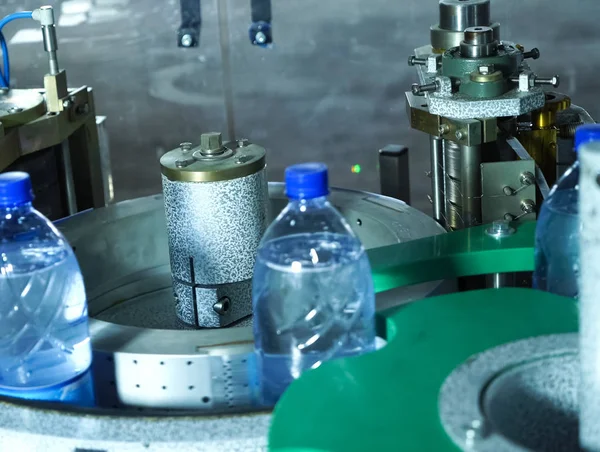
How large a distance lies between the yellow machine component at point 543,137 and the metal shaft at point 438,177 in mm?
143

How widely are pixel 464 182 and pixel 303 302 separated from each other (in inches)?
18.5

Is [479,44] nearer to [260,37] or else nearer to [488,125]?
[488,125]

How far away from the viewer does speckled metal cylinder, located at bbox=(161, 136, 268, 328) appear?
138 centimetres

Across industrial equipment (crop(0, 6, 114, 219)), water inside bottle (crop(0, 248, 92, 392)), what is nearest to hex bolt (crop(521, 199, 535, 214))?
water inside bottle (crop(0, 248, 92, 392))

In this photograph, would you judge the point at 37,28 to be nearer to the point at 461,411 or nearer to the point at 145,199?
the point at 145,199

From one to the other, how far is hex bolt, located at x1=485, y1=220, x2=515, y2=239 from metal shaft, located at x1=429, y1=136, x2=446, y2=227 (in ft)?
1.40

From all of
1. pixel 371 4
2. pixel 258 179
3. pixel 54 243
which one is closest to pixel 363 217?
pixel 258 179

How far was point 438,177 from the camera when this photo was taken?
1703 millimetres

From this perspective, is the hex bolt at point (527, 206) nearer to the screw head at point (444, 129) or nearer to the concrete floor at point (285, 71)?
the screw head at point (444, 129)

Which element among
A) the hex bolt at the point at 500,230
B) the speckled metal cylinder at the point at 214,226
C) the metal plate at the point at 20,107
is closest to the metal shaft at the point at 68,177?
the metal plate at the point at 20,107

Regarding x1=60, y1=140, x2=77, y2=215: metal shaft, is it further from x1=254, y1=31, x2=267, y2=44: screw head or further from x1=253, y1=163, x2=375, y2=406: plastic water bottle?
x1=254, y1=31, x2=267, y2=44: screw head

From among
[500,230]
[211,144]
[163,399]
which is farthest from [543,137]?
[163,399]

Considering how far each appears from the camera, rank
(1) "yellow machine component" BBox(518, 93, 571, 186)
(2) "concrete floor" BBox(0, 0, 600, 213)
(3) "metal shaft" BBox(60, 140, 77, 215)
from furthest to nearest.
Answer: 1. (2) "concrete floor" BBox(0, 0, 600, 213)
2. (3) "metal shaft" BBox(60, 140, 77, 215)
3. (1) "yellow machine component" BBox(518, 93, 571, 186)

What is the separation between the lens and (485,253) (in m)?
1.18
